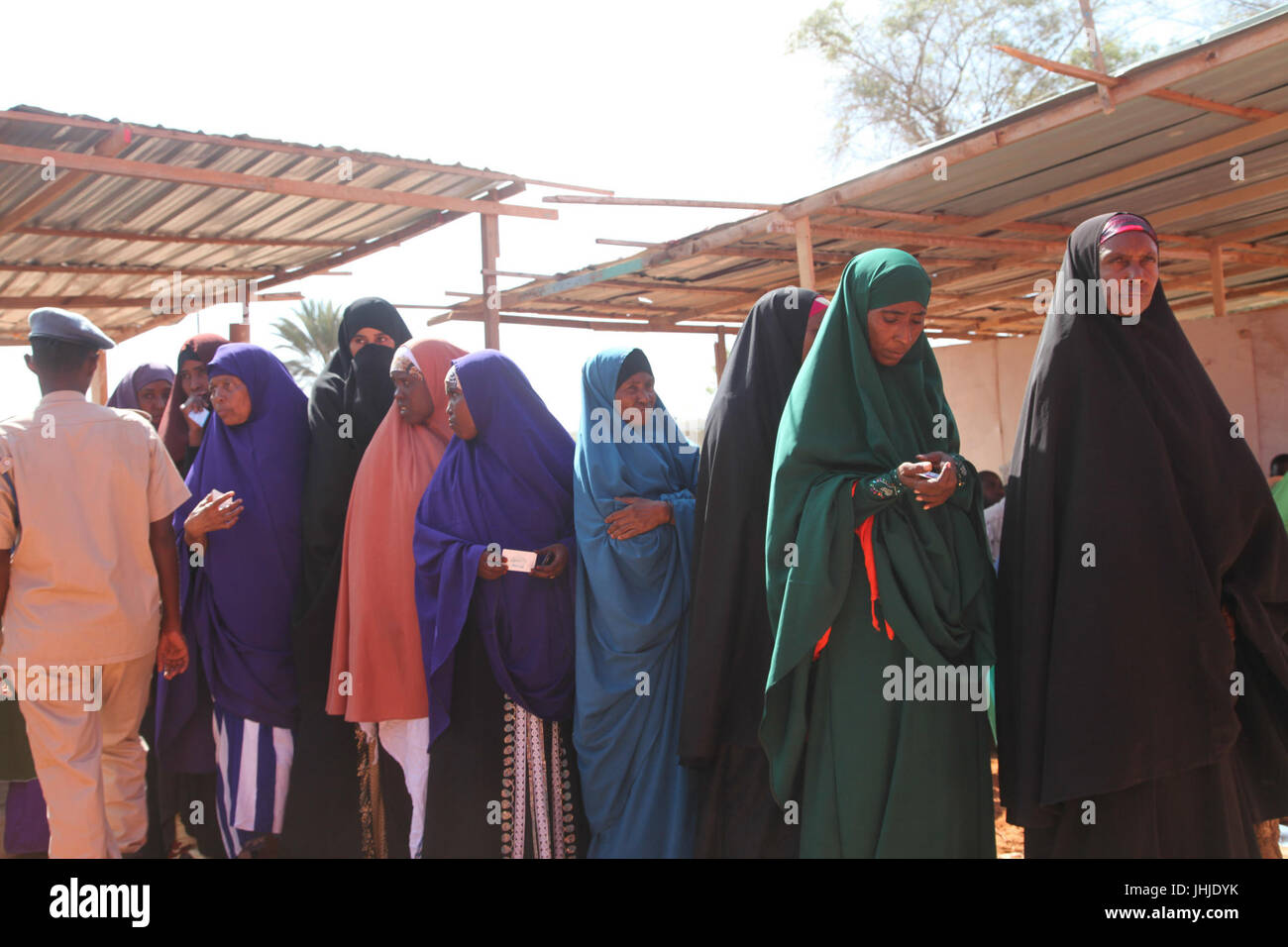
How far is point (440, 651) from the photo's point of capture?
3059 millimetres

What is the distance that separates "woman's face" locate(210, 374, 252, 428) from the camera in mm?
3506

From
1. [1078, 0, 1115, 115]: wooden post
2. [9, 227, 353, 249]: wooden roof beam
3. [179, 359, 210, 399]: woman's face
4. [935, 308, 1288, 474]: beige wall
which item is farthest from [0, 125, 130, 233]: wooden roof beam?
[935, 308, 1288, 474]: beige wall

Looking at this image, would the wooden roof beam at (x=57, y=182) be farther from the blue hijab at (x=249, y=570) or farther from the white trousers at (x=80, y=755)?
the white trousers at (x=80, y=755)

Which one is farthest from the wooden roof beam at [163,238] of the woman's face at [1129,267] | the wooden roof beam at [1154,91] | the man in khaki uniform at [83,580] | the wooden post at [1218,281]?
the wooden post at [1218,281]

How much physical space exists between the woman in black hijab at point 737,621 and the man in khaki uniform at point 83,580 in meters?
1.84

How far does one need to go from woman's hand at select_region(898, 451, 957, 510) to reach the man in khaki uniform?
2.42 metres

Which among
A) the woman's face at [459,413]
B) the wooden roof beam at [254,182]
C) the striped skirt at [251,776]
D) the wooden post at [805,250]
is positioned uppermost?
the wooden roof beam at [254,182]

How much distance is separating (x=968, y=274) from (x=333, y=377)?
5640 mm

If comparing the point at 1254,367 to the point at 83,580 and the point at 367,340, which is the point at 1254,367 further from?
the point at 83,580


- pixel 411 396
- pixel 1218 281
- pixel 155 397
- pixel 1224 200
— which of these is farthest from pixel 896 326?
pixel 1218 281

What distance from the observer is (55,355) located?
3195 mm

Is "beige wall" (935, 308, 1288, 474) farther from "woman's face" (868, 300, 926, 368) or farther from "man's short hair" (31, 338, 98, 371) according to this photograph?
"man's short hair" (31, 338, 98, 371)

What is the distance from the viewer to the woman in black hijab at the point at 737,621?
2.69 m
